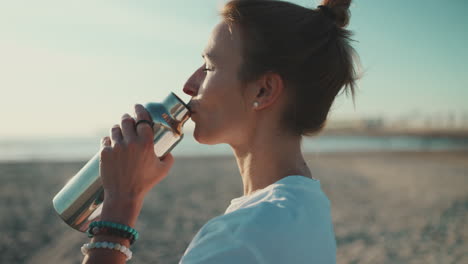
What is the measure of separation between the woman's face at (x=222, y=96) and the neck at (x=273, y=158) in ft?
0.23

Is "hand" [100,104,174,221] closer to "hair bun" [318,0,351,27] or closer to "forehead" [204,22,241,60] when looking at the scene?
"forehead" [204,22,241,60]

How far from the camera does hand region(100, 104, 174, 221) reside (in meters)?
1.04

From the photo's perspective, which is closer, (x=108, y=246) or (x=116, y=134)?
(x=108, y=246)

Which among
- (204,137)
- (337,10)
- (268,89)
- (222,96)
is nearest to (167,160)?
(204,137)

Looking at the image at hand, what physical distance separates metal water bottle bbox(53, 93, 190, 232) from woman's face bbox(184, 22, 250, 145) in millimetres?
98

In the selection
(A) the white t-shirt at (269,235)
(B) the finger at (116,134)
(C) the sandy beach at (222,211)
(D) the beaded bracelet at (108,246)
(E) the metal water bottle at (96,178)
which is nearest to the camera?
(A) the white t-shirt at (269,235)

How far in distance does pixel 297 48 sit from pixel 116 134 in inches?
25.4

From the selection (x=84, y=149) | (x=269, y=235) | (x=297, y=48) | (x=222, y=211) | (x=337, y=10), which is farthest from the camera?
(x=84, y=149)

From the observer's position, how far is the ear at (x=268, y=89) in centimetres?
120

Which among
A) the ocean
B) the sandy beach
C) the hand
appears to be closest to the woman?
the hand

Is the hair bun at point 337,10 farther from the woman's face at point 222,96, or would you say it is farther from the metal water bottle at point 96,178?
the metal water bottle at point 96,178

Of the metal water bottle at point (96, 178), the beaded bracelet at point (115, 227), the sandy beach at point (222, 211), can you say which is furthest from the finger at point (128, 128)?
the sandy beach at point (222, 211)

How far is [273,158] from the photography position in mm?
1253

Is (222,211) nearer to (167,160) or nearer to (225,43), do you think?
(167,160)
